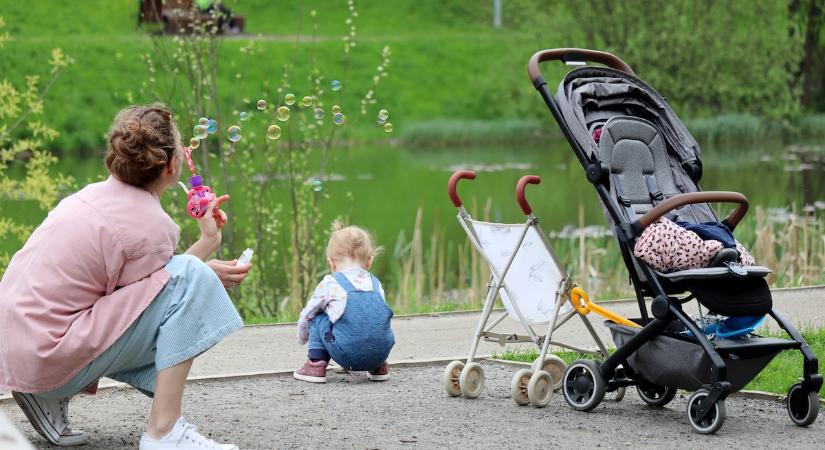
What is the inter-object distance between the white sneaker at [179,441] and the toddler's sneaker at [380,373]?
172cm

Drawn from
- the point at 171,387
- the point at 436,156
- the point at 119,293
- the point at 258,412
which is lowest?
the point at 436,156

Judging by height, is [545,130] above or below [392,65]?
below

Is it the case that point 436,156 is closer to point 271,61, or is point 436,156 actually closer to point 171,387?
point 271,61

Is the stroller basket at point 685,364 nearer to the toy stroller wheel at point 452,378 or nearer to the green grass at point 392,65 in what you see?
the toy stroller wheel at point 452,378

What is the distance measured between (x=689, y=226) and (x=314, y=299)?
1.84 meters

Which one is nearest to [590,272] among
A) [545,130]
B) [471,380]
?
[471,380]

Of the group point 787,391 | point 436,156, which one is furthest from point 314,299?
point 436,156

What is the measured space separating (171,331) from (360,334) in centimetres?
169

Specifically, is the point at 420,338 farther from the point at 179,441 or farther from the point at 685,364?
the point at 179,441

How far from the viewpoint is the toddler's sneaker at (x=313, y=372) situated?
5.74 m

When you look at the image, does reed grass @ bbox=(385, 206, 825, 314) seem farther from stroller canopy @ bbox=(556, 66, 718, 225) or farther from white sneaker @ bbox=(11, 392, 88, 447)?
white sneaker @ bbox=(11, 392, 88, 447)

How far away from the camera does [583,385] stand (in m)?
5.11

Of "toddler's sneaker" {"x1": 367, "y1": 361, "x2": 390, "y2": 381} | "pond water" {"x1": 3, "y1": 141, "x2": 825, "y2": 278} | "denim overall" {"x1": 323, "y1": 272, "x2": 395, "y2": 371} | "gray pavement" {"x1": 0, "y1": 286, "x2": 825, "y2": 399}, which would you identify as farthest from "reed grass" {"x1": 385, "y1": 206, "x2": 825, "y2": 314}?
"denim overall" {"x1": 323, "y1": 272, "x2": 395, "y2": 371}

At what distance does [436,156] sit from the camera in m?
27.1
